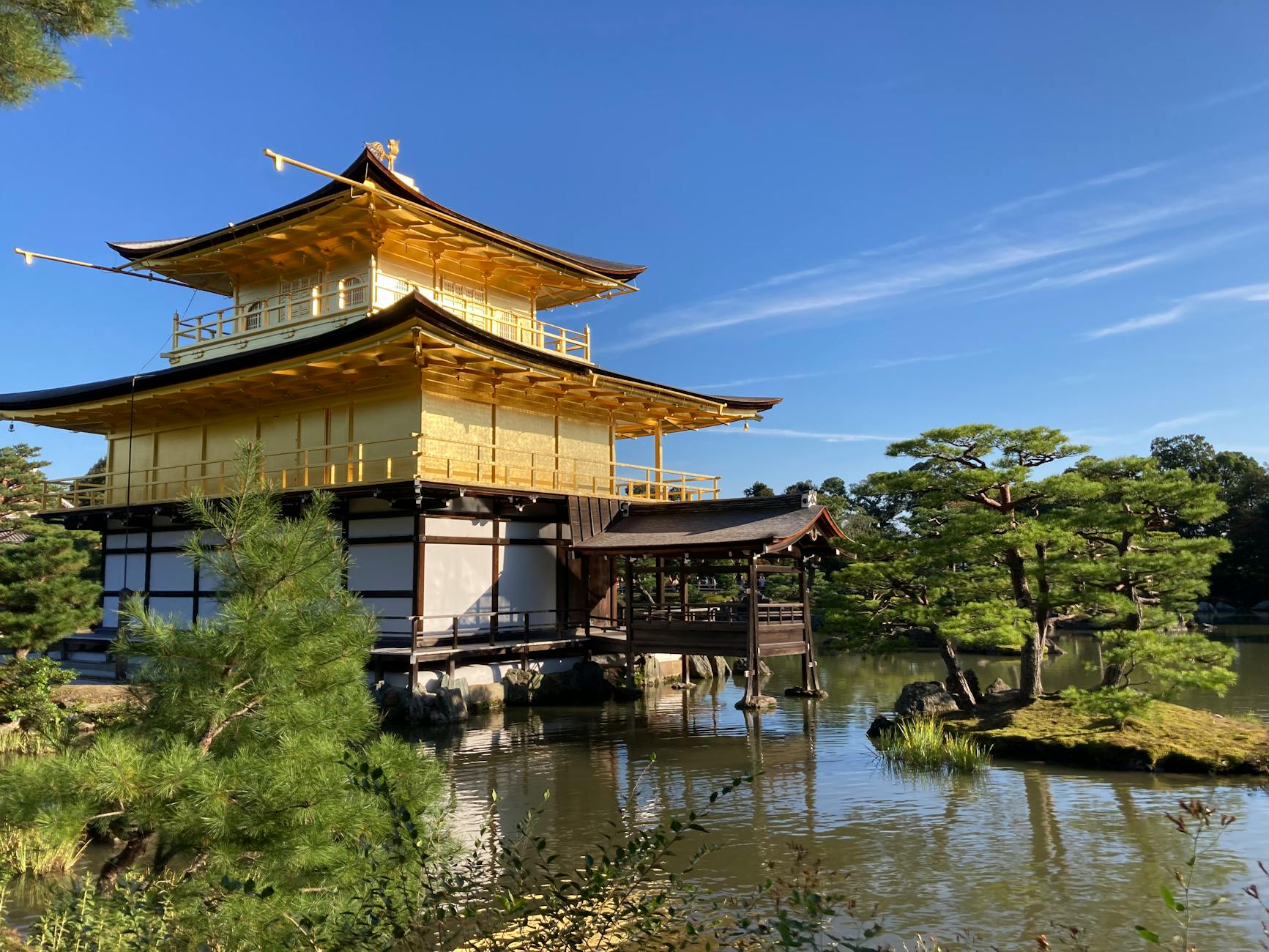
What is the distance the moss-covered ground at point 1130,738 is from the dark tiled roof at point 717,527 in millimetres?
4929

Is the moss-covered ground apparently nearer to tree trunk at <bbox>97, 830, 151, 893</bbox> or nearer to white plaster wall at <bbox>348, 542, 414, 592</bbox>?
white plaster wall at <bbox>348, 542, 414, 592</bbox>

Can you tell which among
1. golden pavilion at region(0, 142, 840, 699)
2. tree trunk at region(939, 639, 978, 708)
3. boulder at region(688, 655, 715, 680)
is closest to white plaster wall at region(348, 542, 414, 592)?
golden pavilion at region(0, 142, 840, 699)

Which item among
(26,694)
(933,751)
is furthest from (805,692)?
(26,694)

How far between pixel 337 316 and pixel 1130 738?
17748 mm

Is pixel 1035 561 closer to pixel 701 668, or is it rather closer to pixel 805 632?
pixel 805 632

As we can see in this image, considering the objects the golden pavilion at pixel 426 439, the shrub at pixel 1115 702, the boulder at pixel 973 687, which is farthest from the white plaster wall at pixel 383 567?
the shrub at pixel 1115 702

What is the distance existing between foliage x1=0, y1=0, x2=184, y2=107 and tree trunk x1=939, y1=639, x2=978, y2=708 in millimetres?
13201

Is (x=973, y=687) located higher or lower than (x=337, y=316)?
lower

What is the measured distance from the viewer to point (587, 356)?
23.7m

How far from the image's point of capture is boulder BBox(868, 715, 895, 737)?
14539 millimetres

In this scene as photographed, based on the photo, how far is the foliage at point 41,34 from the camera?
6.50 metres

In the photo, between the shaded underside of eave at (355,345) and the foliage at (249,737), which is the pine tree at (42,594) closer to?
the shaded underside of eave at (355,345)

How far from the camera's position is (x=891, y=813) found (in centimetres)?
1009

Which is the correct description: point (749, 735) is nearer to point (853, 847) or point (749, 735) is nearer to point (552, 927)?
point (853, 847)
